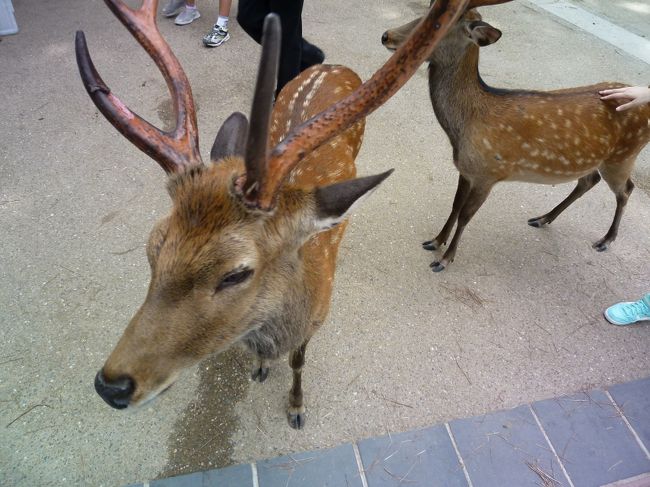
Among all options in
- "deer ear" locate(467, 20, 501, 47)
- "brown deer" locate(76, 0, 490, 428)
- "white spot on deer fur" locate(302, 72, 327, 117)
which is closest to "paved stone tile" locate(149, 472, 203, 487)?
"brown deer" locate(76, 0, 490, 428)

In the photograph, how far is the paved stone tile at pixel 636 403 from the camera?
2.29 meters

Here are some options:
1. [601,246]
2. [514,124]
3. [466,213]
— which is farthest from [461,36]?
[601,246]

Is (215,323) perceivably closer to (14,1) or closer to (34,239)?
(34,239)

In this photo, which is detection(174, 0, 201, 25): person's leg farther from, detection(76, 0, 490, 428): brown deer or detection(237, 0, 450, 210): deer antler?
detection(237, 0, 450, 210): deer antler

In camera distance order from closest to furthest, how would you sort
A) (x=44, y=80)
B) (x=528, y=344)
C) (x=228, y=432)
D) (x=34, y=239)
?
1. (x=228, y=432)
2. (x=528, y=344)
3. (x=34, y=239)
4. (x=44, y=80)

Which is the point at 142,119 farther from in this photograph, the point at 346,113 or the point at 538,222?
the point at 538,222

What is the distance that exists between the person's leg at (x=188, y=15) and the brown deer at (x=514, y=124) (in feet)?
11.4

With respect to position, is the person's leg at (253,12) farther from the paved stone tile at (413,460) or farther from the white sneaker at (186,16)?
the paved stone tile at (413,460)

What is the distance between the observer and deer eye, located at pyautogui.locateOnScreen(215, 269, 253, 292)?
1281mm

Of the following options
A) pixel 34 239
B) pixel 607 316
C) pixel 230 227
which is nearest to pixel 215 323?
pixel 230 227

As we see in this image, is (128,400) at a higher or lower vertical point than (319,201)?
lower

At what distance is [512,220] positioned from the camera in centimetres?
340

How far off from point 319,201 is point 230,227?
0.31m

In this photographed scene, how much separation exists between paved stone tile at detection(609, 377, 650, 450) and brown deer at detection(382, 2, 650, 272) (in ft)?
4.32
